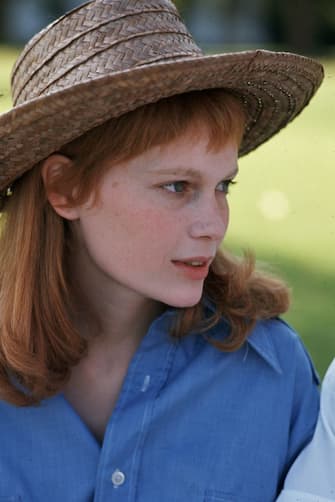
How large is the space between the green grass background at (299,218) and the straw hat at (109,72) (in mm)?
2212

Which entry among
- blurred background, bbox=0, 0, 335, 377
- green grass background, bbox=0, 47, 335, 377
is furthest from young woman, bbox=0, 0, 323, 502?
green grass background, bbox=0, 47, 335, 377

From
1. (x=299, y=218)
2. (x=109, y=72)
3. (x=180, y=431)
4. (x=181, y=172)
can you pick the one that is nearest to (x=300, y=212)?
(x=299, y=218)

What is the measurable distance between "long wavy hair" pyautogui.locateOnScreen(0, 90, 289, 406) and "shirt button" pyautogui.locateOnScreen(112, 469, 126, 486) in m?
0.20

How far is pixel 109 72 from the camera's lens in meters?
1.71

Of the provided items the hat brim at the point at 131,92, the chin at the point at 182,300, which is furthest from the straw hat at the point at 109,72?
the chin at the point at 182,300

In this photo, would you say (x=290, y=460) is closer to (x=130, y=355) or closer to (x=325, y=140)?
(x=130, y=355)

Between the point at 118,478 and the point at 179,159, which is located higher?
the point at 179,159

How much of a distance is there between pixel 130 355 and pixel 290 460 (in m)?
0.40

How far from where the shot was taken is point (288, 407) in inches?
78.2

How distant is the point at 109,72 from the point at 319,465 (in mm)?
855

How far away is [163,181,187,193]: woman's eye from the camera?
5.95ft

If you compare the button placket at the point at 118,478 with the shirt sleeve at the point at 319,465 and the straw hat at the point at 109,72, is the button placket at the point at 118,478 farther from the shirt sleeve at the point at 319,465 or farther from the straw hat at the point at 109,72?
the straw hat at the point at 109,72

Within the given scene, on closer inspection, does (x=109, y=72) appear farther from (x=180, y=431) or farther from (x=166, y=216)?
(x=180, y=431)

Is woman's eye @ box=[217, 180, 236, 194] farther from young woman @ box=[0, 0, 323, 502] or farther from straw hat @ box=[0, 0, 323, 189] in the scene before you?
straw hat @ box=[0, 0, 323, 189]
